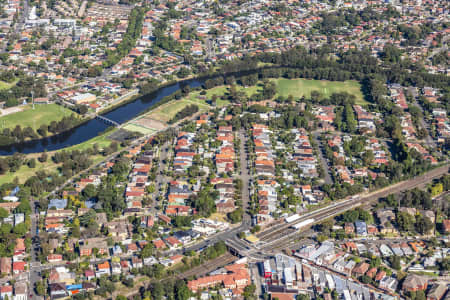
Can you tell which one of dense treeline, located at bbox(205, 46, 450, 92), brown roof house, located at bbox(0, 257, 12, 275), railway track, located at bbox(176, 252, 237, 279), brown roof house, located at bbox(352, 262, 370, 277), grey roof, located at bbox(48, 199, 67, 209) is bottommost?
brown roof house, located at bbox(0, 257, 12, 275)

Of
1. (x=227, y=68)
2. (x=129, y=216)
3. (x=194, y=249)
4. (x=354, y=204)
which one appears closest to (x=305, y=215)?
(x=354, y=204)

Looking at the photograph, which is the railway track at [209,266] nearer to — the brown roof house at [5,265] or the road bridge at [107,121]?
the brown roof house at [5,265]

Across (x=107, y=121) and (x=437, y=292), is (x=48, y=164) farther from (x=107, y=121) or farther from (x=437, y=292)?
(x=437, y=292)

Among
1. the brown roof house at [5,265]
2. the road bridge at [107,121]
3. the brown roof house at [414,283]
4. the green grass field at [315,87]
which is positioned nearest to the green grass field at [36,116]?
the road bridge at [107,121]

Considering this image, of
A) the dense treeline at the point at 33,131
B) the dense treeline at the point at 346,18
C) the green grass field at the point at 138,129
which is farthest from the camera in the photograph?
the dense treeline at the point at 346,18

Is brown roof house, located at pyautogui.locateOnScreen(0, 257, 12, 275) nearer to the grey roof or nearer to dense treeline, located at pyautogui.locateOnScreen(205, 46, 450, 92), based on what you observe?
the grey roof

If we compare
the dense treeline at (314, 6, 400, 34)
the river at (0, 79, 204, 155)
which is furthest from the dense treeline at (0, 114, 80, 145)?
the dense treeline at (314, 6, 400, 34)

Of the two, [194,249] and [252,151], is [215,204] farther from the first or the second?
[252,151]
